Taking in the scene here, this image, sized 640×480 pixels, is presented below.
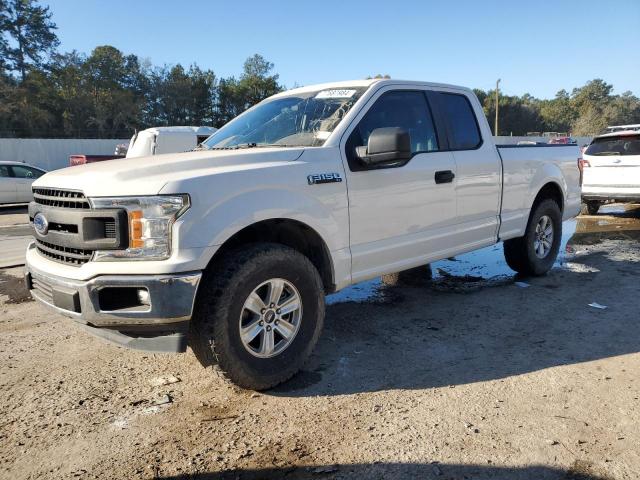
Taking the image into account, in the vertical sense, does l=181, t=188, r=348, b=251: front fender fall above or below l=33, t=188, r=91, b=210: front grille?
below

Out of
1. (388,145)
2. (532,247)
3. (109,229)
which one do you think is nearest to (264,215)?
(109,229)

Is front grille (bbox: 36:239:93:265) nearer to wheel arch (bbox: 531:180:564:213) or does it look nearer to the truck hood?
the truck hood

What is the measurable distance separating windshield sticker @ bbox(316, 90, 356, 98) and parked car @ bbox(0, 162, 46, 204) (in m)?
13.5

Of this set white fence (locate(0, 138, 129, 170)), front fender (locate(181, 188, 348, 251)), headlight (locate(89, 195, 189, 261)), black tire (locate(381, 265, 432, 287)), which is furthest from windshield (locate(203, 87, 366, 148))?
white fence (locate(0, 138, 129, 170))

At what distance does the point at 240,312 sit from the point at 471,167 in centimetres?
274

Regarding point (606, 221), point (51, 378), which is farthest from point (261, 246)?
point (606, 221)

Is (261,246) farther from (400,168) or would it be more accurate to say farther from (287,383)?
(400,168)

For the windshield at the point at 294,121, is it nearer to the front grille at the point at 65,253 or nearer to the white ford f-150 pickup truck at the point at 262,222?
the white ford f-150 pickup truck at the point at 262,222

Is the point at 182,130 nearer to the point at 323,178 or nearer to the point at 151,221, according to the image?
the point at 323,178

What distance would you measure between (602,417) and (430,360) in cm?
115

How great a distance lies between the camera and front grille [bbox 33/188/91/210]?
292 centimetres

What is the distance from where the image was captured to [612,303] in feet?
16.1

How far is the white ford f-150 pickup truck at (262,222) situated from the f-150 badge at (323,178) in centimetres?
1

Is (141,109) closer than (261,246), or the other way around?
(261,246)
